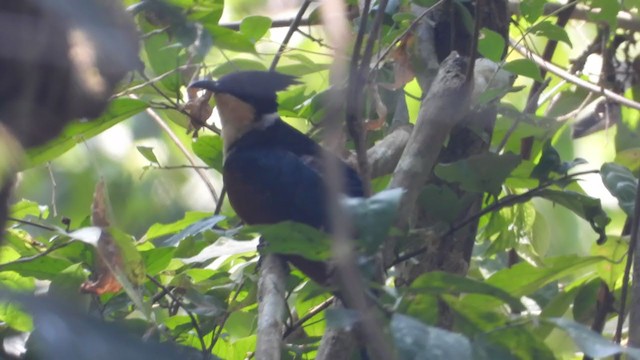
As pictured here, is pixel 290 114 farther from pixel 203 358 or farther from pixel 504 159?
pixel 203 358

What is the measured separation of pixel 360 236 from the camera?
0.92 metres

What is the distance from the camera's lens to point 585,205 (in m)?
1.57

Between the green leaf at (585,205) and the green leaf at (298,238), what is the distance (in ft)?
2.31

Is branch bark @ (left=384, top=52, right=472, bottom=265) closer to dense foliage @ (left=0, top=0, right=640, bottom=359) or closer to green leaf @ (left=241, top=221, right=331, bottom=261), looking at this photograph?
dense foliage @ (left=0, top=0, right=640, bottom=359)

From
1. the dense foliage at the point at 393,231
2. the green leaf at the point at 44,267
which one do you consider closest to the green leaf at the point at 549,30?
the dense foliage at the point at 393,231

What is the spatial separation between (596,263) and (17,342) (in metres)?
0.92

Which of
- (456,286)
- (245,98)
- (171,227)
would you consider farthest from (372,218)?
(245,98)

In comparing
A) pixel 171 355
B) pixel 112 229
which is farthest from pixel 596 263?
pixel 171 355

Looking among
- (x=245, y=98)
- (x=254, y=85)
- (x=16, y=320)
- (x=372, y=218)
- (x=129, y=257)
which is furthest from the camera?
(x=245, y=98)

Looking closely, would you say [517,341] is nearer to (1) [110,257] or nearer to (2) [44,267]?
(1) [110,257]

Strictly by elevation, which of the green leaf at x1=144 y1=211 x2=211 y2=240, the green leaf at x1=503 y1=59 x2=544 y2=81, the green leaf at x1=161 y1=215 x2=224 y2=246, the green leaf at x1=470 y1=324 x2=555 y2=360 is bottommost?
the green leaf at x1=144 y1=211 x2=211 y2=240

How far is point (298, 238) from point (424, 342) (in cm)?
16

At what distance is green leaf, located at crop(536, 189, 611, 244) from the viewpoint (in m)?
1.56

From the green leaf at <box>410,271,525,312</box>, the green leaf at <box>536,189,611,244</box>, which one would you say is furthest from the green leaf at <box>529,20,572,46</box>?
the green leaf at <box>410,271,525,312</box>
